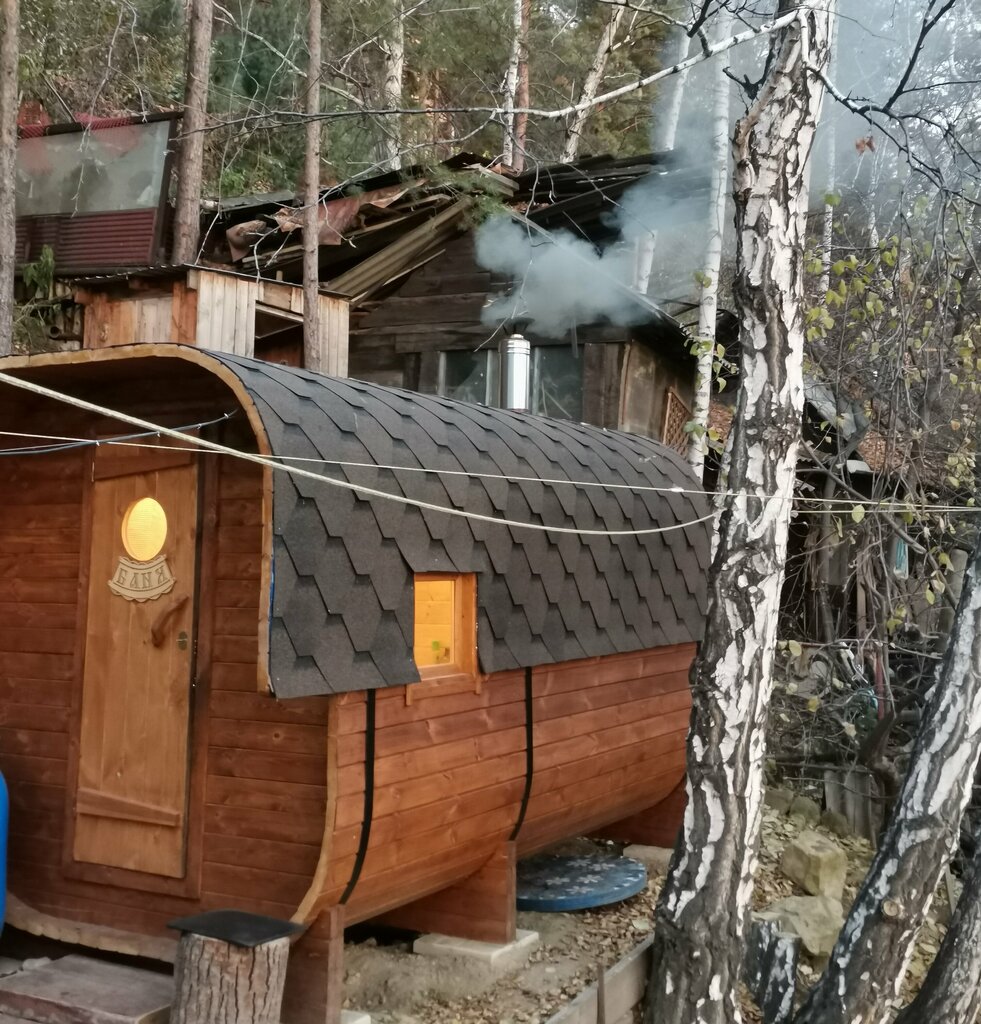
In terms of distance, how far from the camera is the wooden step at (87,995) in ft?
14.2

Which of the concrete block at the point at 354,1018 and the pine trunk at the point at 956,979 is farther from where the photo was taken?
the pine trunk at the point at 956,979

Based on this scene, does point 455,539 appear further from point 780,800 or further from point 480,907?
point 780,800

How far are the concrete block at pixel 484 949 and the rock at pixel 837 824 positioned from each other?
159 inches

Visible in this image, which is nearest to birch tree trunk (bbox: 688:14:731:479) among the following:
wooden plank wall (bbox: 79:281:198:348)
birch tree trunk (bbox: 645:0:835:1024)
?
birch tree trunk (bbox: 645:0:835:1024)

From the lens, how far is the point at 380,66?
20016 millimetres

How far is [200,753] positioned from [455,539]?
1499 millimetres

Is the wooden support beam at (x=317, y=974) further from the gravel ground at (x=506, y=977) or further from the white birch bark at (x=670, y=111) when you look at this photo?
the white birch bark at (x=670, y=111)

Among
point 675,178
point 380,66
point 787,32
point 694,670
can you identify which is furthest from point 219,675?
point 380,66

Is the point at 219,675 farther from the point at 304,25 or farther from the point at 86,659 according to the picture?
the point at 304,25

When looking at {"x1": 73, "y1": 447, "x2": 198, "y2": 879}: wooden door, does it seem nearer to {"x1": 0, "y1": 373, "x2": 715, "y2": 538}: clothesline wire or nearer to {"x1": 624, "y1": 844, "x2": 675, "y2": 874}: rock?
{"x1": 0, "y1": 373, "x2": 715, "y2": 538}: clothesline wire

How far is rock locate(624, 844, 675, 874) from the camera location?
7578mm

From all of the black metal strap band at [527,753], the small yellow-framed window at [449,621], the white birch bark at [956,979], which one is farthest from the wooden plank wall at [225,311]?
the white birch bark at [956,979]

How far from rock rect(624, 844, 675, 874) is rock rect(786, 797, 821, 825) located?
181 cm

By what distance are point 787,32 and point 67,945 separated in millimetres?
5570
